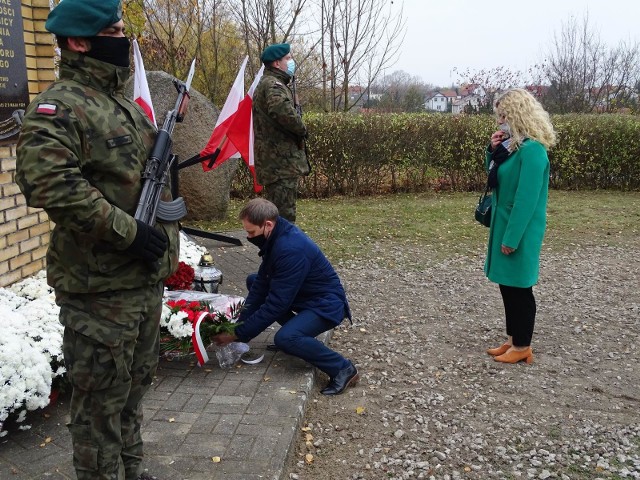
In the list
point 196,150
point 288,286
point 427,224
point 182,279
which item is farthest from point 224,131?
point 427,224

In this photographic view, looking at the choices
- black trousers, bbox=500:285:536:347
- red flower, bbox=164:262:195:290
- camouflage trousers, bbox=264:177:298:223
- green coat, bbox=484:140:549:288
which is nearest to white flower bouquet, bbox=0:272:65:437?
red flower, bbox=164:262:195:290

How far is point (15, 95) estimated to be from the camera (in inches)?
169

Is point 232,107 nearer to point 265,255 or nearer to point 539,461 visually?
point 265,255

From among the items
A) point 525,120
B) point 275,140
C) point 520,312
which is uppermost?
point 525,120

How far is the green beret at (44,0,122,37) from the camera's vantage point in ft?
6.96

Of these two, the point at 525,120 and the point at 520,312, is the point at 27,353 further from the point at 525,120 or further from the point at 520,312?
the point at 525,120

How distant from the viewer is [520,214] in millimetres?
4188

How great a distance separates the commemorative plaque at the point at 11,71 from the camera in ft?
13.6

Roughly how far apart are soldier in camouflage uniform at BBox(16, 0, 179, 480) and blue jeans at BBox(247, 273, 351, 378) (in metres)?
1.58

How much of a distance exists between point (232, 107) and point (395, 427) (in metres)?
3.40

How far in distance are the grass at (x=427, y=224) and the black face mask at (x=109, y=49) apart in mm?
5552

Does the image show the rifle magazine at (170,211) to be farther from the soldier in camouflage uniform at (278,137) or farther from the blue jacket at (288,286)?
the soldier in camouflage uniform at (278,137)

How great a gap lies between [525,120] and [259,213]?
189 centimetres

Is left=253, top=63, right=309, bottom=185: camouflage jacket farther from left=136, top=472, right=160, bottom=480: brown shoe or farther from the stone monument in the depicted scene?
left=136, top=472, right=160, bottom=480: brown shoe
